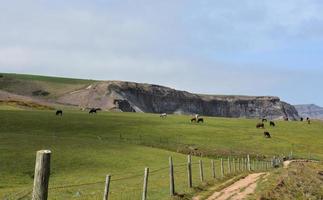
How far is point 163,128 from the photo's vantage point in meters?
99.4

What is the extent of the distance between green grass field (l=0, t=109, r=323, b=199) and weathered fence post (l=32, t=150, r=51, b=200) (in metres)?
20.0

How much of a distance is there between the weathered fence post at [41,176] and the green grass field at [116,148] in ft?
65.8

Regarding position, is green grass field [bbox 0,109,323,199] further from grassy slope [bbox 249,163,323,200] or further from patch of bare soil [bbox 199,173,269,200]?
grassy slope [bbox 249,163,323,200]

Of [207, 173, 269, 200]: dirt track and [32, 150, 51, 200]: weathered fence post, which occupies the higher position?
[32, 150, 51, 200]: weathered fence post

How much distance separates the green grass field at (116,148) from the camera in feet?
124

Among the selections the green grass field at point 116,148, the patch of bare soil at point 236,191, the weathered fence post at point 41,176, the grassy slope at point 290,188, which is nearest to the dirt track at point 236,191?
the patch of bare soil at point 236,191

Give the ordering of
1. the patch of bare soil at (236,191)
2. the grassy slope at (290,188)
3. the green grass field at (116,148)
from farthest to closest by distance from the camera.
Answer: the green grass field at (116,148)
the grassy slope at (290,188)
the patch of bare soil at (236,191)

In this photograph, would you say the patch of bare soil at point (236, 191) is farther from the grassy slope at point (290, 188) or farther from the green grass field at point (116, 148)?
the green grass field at point (116, 148)

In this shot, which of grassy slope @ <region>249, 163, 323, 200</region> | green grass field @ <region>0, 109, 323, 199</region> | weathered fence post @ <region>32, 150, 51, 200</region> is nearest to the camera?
weathered fence post @ <region>32, 150, 51, 200</region>

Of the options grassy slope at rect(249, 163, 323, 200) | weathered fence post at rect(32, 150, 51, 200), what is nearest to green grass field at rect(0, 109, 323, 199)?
grassy slope at rect(249, 163, 323, 200)

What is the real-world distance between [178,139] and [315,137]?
3324 centimetres

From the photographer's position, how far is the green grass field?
3766cm

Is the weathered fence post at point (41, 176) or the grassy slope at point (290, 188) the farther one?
the grassy slope at point (290, 188)

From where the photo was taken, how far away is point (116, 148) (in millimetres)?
64375
